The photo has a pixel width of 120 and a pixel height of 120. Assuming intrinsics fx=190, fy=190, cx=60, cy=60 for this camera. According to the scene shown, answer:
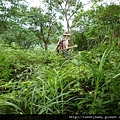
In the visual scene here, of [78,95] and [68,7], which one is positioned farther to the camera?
[68,7]

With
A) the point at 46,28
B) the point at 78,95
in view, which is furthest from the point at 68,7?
the point at 78,95

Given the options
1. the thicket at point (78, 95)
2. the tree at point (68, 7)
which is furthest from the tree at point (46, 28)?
the thicket at point (78, 95)

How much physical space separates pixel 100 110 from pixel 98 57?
0.51 meters

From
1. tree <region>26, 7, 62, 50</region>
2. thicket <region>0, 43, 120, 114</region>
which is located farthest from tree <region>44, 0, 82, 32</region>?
thicket <region>0, 43, 120, 114</region>

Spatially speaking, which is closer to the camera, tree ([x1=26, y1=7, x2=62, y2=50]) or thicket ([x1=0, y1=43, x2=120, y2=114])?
thicket ([x1=0, y1=43, x2=120, y2=114])

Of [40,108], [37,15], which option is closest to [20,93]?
[40,108]

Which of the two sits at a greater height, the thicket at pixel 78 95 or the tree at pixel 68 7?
the tree at pixel 68 7

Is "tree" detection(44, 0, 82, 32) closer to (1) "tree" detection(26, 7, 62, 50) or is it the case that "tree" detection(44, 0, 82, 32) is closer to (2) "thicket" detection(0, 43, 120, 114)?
(1) "tree" detection(26, 7, 62, 50)

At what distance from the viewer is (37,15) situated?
41.4 ft

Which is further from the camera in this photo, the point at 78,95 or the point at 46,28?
the point at 46,28

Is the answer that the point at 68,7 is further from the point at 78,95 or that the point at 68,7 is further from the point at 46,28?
the point at 78,95

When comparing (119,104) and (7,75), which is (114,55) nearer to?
(119,104)

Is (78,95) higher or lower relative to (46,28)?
lower

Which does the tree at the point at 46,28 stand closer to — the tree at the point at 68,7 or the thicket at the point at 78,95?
the tree at the point at 68,7
